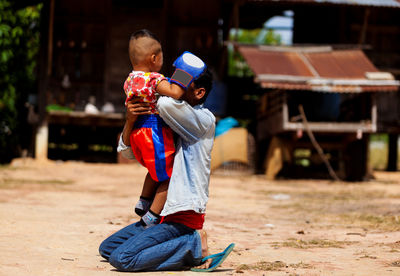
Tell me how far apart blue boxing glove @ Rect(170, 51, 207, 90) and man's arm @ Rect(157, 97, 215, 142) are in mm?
136

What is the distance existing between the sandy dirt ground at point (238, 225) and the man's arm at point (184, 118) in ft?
3.21

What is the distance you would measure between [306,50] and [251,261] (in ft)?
41.2

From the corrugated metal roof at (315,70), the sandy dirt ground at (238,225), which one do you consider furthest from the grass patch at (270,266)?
the corrugated metal roof at (315,70)

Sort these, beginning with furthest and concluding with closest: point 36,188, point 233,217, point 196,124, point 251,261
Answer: point 36,188, point 233,217, point 251,261, point 196,124

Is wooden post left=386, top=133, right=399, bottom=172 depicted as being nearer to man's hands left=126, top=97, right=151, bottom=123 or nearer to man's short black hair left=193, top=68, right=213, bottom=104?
man's short black hair left=193, top=68, right=213, bottom=104

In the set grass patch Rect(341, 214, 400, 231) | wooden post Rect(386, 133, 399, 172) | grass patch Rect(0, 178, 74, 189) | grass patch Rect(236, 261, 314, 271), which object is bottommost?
wooden post Rect(386, 133, 399, 172)

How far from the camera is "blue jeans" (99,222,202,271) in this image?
384cm

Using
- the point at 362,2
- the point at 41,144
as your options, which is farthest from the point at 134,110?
the point at 362,2

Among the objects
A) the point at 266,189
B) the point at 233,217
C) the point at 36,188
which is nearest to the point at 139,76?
the point at 233,217

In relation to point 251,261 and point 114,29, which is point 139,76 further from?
point 114,29

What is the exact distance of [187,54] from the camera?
13.0 ft

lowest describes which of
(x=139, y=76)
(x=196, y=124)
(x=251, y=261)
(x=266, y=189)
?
(x=266, y=189)

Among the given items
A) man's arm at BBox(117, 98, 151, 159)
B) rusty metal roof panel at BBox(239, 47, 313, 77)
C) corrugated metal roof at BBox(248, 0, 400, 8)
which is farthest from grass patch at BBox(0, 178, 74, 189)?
corrugated metal roof at BBox(248, 0, 400, 8)

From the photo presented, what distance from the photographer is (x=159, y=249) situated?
388 cm
